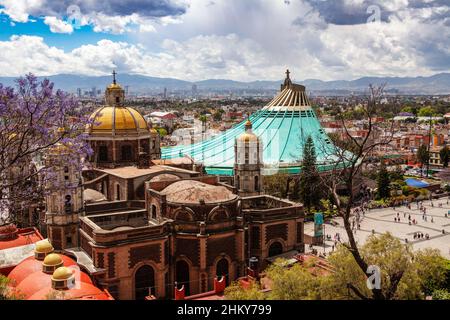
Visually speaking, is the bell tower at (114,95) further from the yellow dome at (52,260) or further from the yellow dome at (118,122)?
the yellow dome at (52,260)

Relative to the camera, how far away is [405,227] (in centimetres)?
3092

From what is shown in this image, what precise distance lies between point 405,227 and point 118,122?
20.6 meters

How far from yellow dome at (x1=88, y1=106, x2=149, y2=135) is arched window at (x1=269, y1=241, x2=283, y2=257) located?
10.3 m

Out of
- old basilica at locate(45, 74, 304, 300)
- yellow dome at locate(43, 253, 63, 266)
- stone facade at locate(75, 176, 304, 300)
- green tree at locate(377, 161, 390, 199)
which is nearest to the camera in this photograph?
yellow dome at locate(43, 253, 63, 266)

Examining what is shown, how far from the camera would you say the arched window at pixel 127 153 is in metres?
25.0

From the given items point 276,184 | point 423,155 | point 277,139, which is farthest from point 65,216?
point 423,155

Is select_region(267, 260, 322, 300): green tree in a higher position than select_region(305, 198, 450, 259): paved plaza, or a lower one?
higher

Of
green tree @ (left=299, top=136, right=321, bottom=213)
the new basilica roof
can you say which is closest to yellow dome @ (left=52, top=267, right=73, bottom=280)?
green tree @ (left=299, top=136, right=321, bottom=213)

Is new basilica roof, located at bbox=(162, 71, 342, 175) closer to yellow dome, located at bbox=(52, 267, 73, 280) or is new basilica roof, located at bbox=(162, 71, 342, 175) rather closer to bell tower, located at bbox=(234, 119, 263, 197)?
bell tower, located at bbox=(234, 119, 263, 197)

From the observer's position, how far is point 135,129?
2503 centimetres

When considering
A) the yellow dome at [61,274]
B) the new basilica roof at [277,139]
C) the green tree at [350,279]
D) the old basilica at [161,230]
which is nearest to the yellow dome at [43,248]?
the old basilica at [161,230]

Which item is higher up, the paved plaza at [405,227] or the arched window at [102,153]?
the arched window at [102,153]

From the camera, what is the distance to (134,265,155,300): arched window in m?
16.5

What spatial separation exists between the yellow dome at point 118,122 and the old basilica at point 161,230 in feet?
8.38
